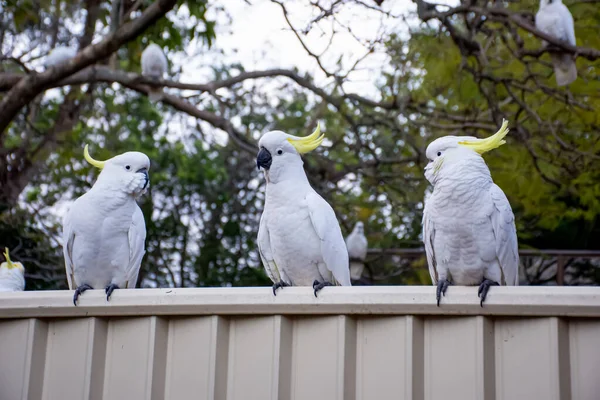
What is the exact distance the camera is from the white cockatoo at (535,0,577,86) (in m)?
4.62

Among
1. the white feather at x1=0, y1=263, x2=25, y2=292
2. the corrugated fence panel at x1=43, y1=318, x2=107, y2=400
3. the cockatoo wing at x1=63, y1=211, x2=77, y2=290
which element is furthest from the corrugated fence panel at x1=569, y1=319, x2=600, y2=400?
the white feather at x1=0, y1=263, x2=25, y2=292

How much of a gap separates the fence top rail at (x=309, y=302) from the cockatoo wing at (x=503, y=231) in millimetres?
362

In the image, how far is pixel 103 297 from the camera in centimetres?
266

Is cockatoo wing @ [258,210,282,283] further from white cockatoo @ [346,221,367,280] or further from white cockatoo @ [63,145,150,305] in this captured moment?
white cockatoo @ [346,221,367,280]

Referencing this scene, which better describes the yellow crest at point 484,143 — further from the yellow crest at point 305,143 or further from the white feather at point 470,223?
the yellow crest at point 305,143

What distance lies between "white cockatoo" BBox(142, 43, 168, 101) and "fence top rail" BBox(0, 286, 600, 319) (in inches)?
105

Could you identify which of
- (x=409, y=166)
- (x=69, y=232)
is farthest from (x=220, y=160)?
(x=69, y=232)

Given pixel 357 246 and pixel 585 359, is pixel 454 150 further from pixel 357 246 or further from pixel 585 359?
pixel 357 246

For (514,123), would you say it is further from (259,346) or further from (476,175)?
(259,346)

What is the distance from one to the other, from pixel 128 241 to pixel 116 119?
512cm

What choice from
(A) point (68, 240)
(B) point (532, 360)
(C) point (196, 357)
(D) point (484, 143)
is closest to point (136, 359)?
(C) point (196, 357)

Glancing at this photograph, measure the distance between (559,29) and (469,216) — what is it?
2.57m

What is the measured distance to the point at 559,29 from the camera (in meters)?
4.79

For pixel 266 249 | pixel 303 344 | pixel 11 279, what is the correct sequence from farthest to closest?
pixel 11 279 < pixel 266 249 < pixel 303 344
